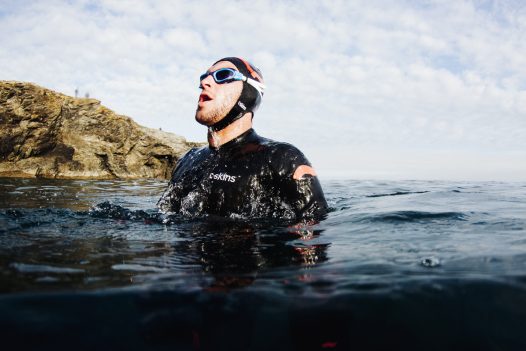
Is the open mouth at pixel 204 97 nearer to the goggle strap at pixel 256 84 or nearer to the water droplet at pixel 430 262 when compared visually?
the goggle strap at pixel 256 84

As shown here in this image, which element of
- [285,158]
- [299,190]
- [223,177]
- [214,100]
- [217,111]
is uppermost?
[214,100]

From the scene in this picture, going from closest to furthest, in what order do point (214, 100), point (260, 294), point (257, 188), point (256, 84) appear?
point (260, 294) < point (257, 188) < point (214, 100) < point (256, 84)

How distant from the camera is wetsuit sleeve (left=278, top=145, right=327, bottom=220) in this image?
11.6 feet

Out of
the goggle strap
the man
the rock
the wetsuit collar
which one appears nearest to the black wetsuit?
the man

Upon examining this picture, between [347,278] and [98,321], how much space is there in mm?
1073

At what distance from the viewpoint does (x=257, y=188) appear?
366cm

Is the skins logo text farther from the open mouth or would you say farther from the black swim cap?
the open mouth

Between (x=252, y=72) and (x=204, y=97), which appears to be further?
(x=252, y=72)

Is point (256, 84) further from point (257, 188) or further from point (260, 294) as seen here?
point (260, 294)

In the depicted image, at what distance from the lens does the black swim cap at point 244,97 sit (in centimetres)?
409

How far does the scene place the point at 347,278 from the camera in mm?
1731

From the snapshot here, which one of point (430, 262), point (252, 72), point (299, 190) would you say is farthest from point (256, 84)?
point (430, 262)

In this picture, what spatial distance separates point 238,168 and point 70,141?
590 inches

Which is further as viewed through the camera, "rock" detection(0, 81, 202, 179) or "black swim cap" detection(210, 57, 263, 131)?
"rock" detection(0, 81, 202, 179)
